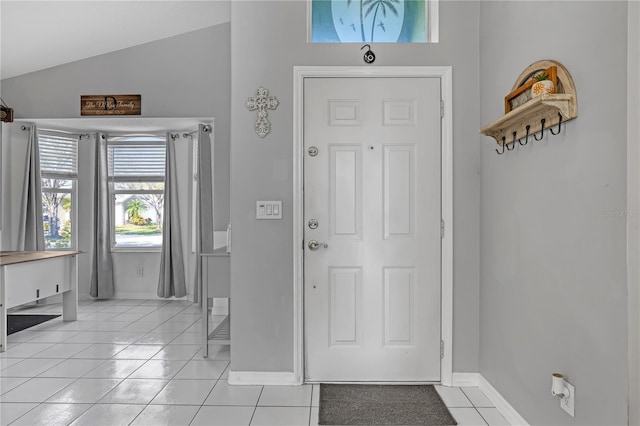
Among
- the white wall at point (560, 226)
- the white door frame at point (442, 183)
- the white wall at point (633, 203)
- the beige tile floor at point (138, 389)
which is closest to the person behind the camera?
the white wall at point (633, 203)

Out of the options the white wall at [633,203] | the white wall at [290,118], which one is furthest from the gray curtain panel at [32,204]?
the white wall at [633,203]

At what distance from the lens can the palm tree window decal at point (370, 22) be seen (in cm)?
281

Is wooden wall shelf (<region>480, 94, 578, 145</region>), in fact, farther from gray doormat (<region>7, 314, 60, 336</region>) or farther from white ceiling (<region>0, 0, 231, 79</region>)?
gray doormat (<region>7, 314, 60, 336</region>)

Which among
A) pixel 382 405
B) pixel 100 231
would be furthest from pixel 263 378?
pixel 100 231

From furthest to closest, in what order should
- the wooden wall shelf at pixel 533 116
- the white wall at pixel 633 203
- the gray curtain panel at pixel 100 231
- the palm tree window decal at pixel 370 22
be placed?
the gray curtain panel at pixel 100 231 → the palm tree window decal at pixel 370 22 → the wooden wall shelf at pixel 533 116 → the white wall at pixel 633 203

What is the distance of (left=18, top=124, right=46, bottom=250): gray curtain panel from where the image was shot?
5.09 m

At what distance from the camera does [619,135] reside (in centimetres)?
141

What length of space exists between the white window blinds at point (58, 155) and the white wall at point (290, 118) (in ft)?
13.0

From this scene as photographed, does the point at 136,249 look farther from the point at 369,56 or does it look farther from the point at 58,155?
the point at 369,56

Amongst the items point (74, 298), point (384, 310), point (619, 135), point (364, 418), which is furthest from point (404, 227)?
point (74, 298)

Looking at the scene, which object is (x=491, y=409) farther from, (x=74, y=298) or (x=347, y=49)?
(x=74, y=298)

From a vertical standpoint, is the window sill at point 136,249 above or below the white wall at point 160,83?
below

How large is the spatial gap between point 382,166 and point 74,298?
11.9 feet

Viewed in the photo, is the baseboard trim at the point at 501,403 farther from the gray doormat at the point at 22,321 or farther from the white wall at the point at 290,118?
the gray doormat at the point at 22,321
